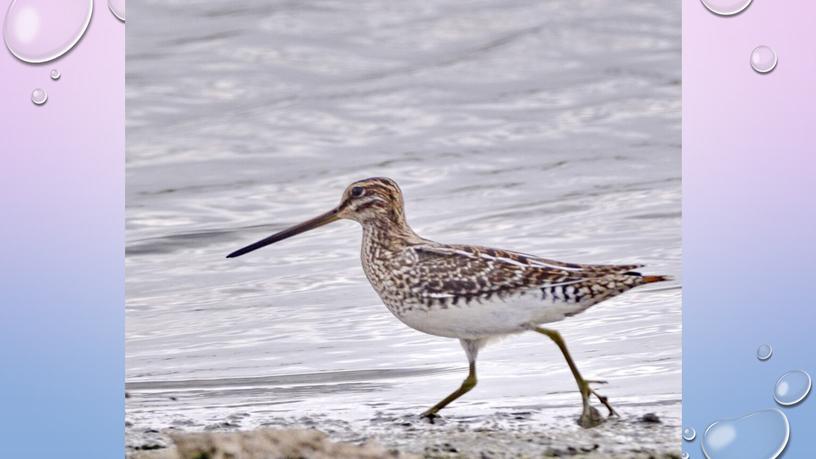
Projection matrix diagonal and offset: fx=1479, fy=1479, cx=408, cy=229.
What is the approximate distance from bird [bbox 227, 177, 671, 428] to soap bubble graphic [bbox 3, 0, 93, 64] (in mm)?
1045

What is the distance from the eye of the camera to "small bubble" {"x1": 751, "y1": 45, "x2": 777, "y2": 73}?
4.62 m

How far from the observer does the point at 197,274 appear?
466 centimetres

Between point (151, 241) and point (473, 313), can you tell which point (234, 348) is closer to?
point (151, 241)

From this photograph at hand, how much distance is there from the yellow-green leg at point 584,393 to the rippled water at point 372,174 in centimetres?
5

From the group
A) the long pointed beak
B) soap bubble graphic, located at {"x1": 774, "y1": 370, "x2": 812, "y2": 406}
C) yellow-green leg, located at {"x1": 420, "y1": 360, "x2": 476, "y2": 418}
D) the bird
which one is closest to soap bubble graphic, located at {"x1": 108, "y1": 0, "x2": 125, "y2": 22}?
the long pointed beak

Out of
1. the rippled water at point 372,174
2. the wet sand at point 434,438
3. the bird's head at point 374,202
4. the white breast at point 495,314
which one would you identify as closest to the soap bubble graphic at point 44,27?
the rippled water at point 372,174

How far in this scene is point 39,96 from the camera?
462cm

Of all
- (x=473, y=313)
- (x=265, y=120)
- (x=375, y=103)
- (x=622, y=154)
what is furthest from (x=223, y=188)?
(x=622, y=154)

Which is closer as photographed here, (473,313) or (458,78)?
(473,313)

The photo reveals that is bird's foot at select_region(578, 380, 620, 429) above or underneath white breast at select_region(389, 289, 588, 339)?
underneath

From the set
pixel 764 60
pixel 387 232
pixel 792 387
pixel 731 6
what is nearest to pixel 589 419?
pixel 792 387

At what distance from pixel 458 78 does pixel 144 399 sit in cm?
142

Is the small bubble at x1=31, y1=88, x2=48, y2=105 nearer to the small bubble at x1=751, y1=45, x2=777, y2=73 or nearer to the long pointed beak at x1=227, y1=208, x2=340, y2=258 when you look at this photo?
the long pointed beak at x1=227, y1=208, x2=340, y2=258

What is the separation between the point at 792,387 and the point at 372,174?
146cm
